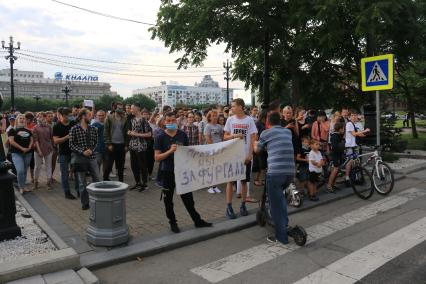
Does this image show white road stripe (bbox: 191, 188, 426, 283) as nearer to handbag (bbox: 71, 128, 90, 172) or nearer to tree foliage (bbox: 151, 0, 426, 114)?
handbag (bbox: 71, 128, 90, 172)

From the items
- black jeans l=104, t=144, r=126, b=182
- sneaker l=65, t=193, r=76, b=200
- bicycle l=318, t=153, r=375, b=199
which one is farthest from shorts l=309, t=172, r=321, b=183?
sneaker l=65, t=193, r=76, b=200

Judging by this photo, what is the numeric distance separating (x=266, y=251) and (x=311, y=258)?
604 millimetres

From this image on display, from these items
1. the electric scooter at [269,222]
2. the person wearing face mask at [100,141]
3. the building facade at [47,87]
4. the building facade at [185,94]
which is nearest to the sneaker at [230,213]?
the electric scooter at [269,222]

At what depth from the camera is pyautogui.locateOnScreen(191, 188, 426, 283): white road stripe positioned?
455 cm

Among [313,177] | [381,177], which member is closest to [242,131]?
[313,177]

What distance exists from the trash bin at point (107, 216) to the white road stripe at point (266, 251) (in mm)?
1255

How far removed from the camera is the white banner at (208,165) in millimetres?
5777

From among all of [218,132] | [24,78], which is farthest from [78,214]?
[24,78]

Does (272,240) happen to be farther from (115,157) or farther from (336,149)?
(115,157)

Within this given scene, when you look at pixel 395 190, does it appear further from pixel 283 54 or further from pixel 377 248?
pixel 283 54

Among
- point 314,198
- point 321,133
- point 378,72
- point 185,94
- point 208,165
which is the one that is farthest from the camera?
point 185,94

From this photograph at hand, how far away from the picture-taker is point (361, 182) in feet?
27.7

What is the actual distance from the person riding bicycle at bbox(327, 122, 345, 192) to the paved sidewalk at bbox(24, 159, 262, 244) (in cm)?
162

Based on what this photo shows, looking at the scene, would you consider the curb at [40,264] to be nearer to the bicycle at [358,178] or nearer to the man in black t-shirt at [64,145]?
the man in black t-shirt at [64,145]
